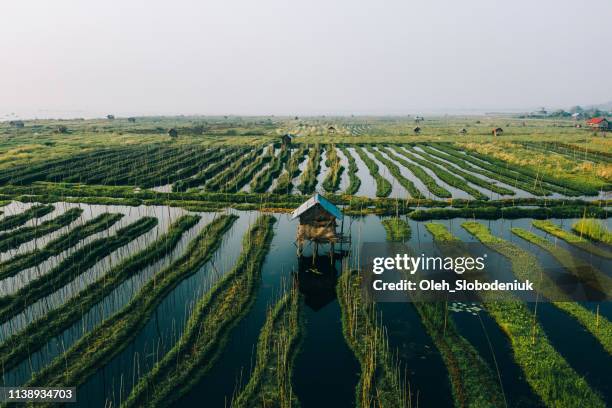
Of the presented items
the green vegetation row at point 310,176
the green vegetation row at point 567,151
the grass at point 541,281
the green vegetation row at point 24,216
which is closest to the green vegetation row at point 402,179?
the grass at point 541,281

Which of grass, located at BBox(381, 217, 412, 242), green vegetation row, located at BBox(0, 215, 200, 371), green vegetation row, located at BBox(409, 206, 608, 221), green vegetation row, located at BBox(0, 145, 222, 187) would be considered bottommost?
green vegetation row, located at BBox(0, 215, 200, 371)

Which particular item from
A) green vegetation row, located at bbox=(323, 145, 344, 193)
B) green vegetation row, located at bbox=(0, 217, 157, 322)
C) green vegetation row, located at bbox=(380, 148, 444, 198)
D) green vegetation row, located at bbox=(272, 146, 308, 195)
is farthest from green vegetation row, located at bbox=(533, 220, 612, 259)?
green vegetation row, located at bbox=(0, 217, 157, 322)

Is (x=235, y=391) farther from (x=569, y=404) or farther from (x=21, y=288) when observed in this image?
(x=21, y=288)

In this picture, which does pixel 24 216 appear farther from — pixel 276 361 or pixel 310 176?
pixel 310 176

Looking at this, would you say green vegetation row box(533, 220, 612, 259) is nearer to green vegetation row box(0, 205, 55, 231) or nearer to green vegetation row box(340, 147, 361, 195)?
green vegetation row box(340, 147, 361, 195)

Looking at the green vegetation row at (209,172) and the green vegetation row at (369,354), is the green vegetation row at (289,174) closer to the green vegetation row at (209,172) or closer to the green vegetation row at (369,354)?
the green vegetation row at (209,172)

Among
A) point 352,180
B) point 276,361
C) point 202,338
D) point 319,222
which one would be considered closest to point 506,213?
point 352,180
